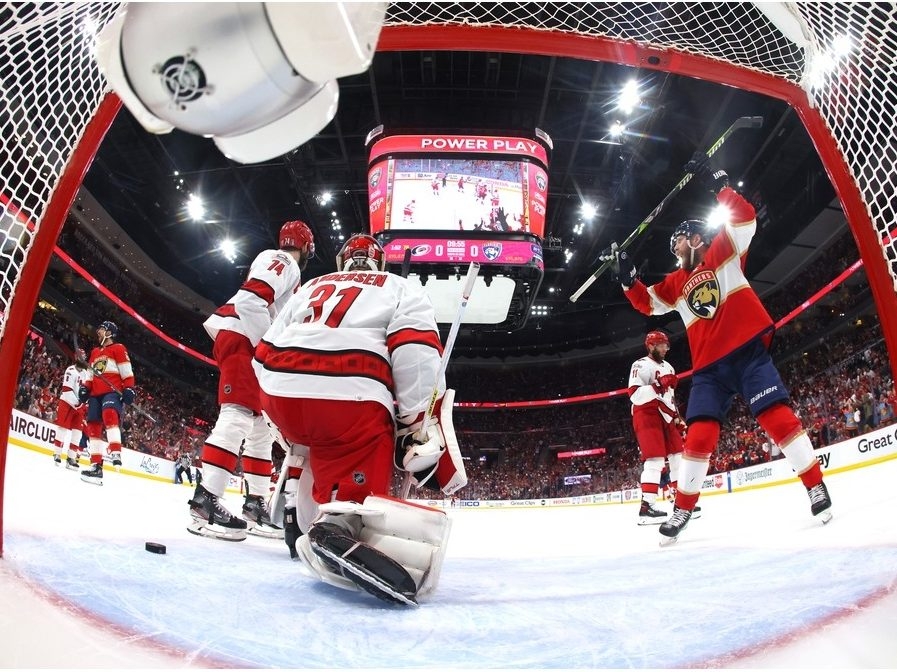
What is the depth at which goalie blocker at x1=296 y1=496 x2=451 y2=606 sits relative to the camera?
4.22 feet

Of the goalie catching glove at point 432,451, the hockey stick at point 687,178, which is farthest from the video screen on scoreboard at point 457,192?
the goalie catching glove at point 432,451

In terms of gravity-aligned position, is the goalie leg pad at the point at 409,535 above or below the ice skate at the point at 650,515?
below

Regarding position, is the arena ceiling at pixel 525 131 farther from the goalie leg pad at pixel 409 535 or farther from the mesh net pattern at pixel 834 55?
the goalie leg pad at pixel 409 535

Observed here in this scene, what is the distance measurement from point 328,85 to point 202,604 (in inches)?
43.6

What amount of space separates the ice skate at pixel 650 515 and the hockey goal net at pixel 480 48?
2.56 metres

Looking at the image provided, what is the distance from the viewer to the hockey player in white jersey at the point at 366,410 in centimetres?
139

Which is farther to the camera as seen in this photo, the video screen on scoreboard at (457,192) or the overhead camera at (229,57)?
the video screen on scoreboard at (457,192)

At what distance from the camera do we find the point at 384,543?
4.55 ft

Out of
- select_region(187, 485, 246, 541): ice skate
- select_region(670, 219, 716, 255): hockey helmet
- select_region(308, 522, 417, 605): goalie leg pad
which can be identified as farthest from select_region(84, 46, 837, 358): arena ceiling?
select_region(308, 522, 417, 605): goalie leg pad

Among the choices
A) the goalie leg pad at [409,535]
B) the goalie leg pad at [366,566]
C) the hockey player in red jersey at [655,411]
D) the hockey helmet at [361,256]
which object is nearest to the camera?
the goalie leg pad at [366,566]

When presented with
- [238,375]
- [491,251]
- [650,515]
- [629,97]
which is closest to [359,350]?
[238,375]

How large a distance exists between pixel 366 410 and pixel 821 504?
1.87 metres

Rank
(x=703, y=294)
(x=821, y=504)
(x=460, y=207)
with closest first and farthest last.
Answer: (x=821, y=504)
(x=703, y=294)
(x=460, y=207)

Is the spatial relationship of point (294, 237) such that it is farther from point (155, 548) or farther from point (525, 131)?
point (525, 131)
